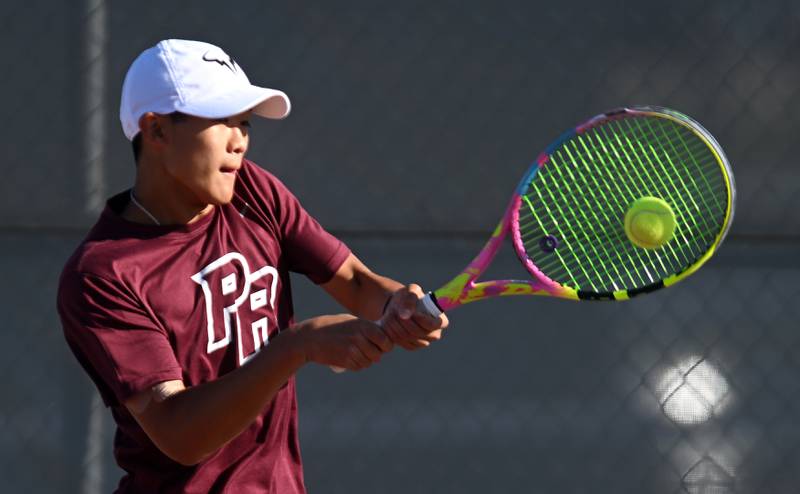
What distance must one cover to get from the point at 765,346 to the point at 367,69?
1250mm

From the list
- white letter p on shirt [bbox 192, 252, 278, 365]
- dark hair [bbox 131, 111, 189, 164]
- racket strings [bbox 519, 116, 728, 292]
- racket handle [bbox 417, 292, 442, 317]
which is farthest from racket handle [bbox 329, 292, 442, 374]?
racket strings [bbox 519, 116, 728, 292]

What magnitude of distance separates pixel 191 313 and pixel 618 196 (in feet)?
4.26

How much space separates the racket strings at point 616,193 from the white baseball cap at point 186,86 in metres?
0.74

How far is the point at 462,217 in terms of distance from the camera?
3441mm

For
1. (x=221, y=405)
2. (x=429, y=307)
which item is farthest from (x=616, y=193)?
(x=221, y=405)

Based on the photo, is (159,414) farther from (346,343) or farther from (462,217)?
(462,217)

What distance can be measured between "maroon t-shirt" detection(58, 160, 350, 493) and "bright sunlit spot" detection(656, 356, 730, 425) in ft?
4.51

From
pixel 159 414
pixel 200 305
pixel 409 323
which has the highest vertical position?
pixel 409 323

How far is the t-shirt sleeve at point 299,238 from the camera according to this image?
7.80 feet

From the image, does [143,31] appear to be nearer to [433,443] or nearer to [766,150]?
[433,443]

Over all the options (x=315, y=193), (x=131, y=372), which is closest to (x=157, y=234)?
(x=131, y=372)

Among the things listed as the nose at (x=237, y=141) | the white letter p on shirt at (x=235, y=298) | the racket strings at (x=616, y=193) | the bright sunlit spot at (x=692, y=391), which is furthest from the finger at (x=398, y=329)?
the bright sunlit spot at (x=692, y=391)

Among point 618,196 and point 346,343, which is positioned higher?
point 618,196

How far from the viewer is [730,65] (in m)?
3.47
